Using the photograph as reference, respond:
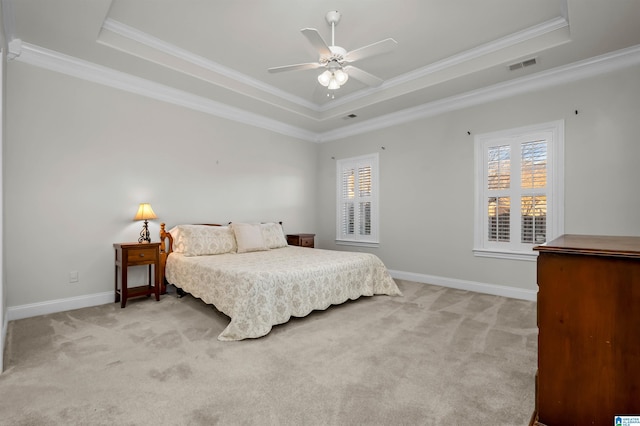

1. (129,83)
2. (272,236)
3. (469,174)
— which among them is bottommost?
(272,236)

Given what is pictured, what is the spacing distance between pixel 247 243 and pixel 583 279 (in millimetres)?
3747

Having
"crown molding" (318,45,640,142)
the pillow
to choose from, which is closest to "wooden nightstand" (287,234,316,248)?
the pillow

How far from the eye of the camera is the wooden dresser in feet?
3.98

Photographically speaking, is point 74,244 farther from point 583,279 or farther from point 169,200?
point 583,279

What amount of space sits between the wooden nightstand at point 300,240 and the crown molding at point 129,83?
2029 mm

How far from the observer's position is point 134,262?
357 centimetres

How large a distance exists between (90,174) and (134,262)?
3.82 feet

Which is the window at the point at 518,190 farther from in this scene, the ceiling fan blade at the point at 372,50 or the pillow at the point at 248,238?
the pillow at the point at 248,238

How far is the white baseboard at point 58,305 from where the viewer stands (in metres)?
3.10

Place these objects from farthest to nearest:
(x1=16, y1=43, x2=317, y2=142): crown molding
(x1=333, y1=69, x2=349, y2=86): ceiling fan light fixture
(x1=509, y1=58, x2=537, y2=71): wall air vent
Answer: (x1=509, y1=58, x2=537, y2=71): wall air vent < (x1=16, y1=43, x2=317, y2=142): crown molding < (x1=333, y1=69, x2=349, y2=86): ceiling fan light fixture

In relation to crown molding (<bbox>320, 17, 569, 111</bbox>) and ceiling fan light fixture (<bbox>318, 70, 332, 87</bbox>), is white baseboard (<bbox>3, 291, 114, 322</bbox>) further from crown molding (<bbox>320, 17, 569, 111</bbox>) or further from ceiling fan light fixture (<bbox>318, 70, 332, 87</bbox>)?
crown molding (<bbox>320, 17, 569, 111</bbox>)

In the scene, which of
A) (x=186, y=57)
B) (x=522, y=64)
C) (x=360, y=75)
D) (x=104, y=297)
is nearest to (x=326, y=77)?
(x=360, y=75)

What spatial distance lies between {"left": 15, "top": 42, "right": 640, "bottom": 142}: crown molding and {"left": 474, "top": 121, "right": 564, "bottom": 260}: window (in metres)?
0.55

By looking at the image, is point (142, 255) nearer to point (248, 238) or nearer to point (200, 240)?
point (200, 240)
